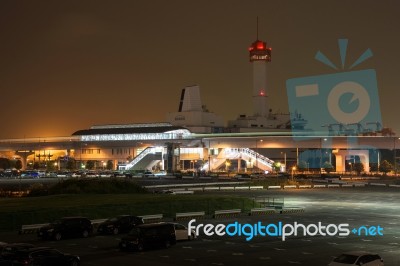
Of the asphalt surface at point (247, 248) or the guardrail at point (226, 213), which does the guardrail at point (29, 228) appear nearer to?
the asphalt surface at point (247, 248)

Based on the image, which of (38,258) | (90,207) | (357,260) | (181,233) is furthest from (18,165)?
(357,260)

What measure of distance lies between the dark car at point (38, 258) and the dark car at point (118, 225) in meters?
10.1

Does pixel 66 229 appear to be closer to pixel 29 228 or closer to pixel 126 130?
pixel 29 228

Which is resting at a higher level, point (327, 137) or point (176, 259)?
point (327, 137)

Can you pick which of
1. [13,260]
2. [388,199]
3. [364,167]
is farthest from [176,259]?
[364,167]

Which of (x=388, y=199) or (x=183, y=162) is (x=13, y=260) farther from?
(x=183, y=162)

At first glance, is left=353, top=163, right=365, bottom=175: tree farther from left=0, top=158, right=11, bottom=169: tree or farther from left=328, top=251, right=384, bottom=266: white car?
left=328, top=251, right=384, bottom=266: white car

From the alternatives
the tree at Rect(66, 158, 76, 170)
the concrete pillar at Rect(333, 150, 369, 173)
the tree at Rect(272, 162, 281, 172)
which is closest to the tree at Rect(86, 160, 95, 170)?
the tree at Rect(66, 158, 76, 170)

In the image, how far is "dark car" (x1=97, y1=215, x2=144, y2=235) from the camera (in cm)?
3303

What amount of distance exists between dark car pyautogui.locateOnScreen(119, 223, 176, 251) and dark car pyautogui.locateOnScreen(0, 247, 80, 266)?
5.09 m

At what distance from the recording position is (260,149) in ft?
488

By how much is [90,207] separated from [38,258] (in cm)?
1796

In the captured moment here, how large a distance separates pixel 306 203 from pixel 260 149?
96064 mm

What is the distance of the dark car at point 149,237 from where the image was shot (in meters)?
27.8
